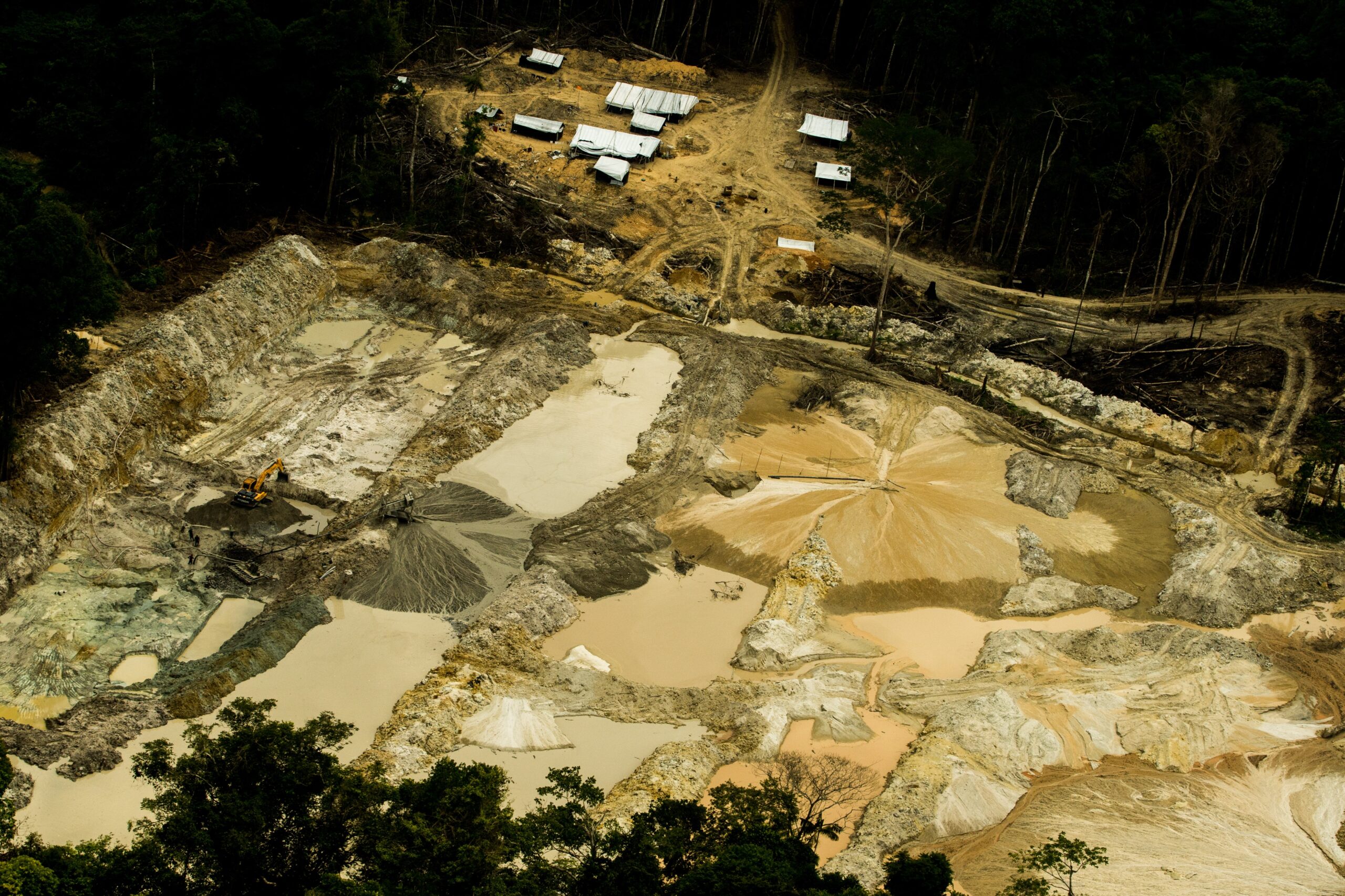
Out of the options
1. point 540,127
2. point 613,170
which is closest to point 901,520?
point 613,170

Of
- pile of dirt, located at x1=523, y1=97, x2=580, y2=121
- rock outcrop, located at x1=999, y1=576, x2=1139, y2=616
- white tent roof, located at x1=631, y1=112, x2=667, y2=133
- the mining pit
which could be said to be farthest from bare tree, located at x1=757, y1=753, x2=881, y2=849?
pile of dirt, located at x1=523, y1=97, x2=580, y2=121

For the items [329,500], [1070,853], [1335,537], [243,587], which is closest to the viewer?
[1070,853]

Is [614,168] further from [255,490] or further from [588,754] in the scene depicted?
[588,754]

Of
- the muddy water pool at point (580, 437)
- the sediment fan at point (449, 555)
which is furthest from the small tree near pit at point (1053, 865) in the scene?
the muddy water pool at point (580, 437)

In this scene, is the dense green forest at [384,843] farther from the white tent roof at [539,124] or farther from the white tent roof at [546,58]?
the white tent roof at [546,58]

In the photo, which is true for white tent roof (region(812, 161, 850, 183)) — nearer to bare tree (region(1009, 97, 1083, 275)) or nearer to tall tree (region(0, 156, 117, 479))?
bare tree (region(1009, 97, 1083, 275))

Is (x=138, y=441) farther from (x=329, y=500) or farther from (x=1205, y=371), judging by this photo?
(x=1205, y=371)

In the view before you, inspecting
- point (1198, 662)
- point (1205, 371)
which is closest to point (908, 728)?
point (1198, 662)
